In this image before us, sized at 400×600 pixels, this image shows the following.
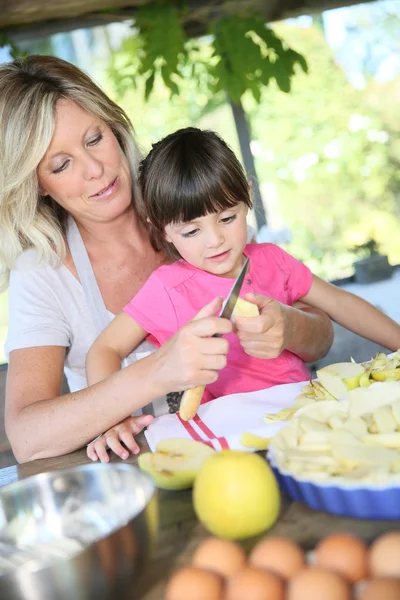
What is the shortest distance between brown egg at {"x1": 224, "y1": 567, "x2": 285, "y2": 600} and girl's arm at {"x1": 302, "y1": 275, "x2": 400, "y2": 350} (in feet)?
3.83

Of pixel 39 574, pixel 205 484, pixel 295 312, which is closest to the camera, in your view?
pixel 39 574

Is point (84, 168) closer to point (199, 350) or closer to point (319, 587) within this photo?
point (199, 350)

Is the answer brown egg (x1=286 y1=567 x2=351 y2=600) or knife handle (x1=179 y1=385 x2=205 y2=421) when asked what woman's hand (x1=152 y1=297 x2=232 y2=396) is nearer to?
knife handle (x1=179 y1=385 x2=205 y2=421)

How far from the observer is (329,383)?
1259 millimetres

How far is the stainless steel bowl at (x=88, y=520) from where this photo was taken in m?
0.74

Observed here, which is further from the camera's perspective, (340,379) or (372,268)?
(372,268)

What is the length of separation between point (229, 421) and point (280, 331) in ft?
0.74

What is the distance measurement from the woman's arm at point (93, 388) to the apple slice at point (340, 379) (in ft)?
0.67

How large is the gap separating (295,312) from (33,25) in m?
2.69

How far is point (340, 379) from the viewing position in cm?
126

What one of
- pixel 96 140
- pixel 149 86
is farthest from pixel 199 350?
pixel 149 86

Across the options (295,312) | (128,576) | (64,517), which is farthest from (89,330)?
(128,576)

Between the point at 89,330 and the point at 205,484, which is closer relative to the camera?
A: the point at 205,484

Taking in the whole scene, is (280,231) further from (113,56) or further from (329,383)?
(329,383)
